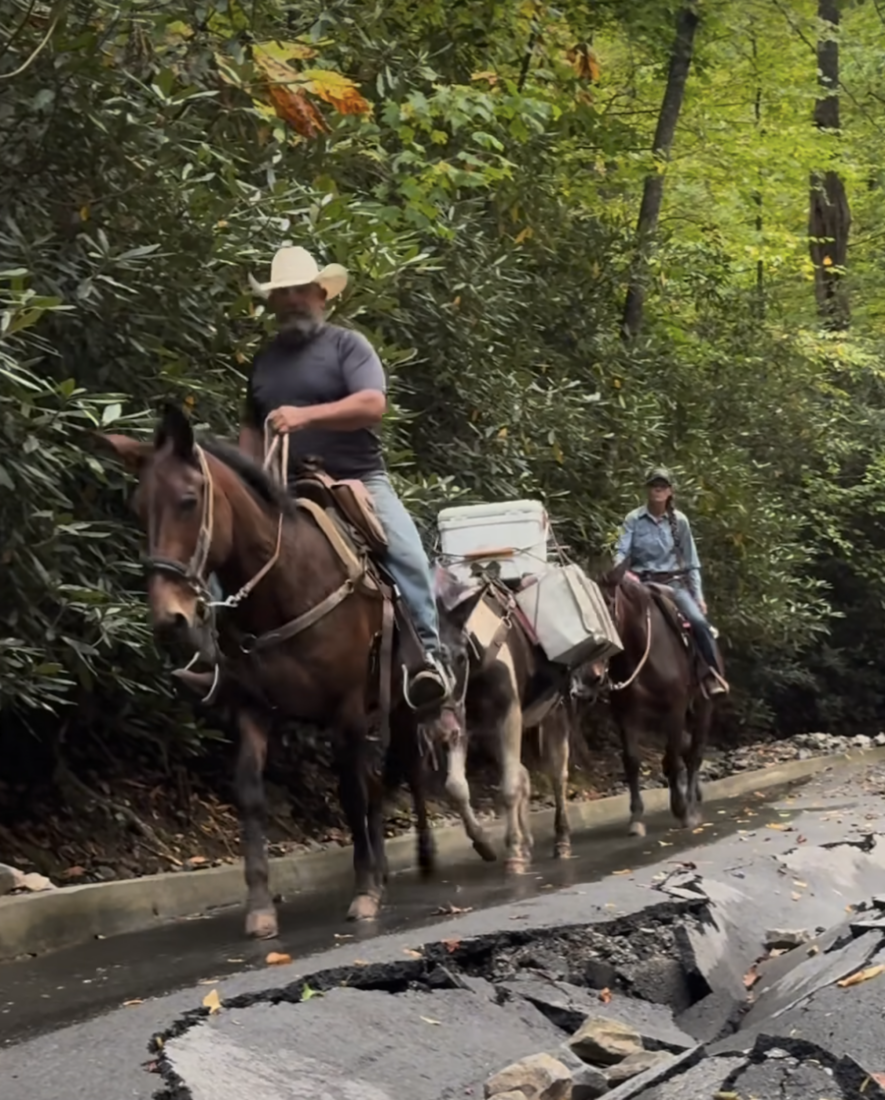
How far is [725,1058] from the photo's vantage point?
486 centimetres

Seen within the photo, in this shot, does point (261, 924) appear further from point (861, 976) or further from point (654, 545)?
point (654, 545)

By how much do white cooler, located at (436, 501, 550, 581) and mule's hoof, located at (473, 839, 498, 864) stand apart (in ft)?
5.91

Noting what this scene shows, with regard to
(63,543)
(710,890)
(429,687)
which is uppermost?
(63,543)

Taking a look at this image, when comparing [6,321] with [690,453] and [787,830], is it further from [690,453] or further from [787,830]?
[690,453]

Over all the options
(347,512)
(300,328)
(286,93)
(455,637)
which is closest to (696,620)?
(455,637)

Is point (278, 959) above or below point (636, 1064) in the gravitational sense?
below

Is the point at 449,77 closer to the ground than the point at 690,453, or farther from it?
farther from it

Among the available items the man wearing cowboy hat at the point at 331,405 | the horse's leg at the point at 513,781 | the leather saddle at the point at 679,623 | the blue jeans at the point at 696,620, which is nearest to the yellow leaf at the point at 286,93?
the man wearing cowboy hat at the point at 331,405

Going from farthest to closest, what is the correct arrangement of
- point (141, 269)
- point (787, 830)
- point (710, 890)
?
point (787, 830)
point (141, 269)
point (710, 890)

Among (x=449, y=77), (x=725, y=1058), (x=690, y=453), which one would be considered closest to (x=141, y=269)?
(x=725, y=1058)

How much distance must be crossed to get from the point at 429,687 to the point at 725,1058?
3.65 m

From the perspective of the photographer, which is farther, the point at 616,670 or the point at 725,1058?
the point at 616,670

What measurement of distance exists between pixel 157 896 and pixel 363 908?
1.28 metres

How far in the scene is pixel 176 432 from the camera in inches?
270
